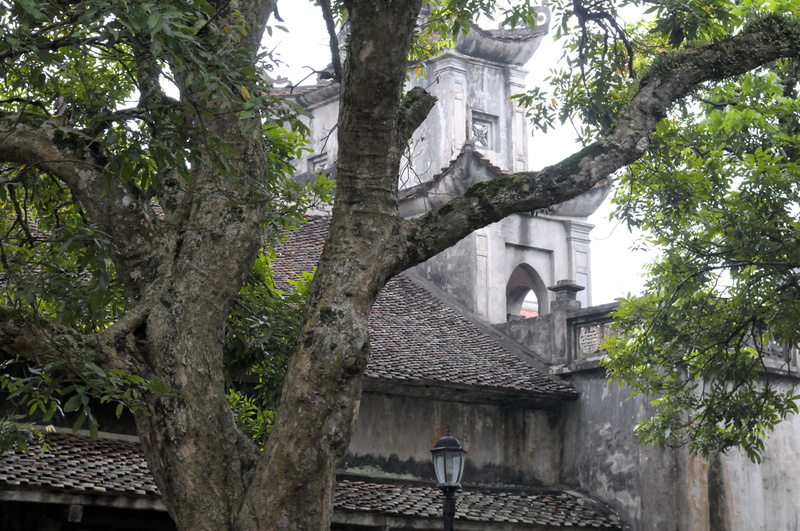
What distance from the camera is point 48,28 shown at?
6.04 metres

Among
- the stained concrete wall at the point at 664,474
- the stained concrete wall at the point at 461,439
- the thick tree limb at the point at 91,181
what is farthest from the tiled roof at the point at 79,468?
the stained concrete wall at the point at 664,474

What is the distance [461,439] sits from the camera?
52.0 feet

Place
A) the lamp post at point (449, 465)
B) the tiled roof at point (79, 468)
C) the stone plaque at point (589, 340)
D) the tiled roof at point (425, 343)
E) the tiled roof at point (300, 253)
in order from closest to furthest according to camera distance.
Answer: the lamp post at point (449, 465) → the tiled roof at point (79, 468) → the tiled roof at point (425, 343) → the tiled roof at point (300, 253) → the stone plaque at point (589, 340)

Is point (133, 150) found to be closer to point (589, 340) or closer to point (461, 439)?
point (461, 439)

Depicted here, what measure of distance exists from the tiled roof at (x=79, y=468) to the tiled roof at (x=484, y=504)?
7.75ft

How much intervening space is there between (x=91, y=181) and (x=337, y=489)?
7764 mm

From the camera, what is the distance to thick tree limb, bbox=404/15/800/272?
6.57 meters

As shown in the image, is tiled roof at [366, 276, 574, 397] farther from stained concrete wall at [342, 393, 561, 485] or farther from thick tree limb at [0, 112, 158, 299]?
thick tree limb at [0, 112, 158, 299]

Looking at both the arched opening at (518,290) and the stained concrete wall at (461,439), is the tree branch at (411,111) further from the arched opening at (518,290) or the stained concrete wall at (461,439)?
the arched opening at (518,290)

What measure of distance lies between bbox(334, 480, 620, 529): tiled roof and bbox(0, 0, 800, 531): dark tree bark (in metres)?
6.50

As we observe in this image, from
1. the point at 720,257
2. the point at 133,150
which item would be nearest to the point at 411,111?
the point at 133,150

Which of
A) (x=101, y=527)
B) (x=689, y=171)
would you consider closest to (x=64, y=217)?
(x=101, y=527)

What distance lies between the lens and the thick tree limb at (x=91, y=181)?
6.13m

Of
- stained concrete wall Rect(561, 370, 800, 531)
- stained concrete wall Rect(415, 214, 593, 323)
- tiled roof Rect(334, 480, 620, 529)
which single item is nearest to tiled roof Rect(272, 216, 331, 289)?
Answer: stained concrete wall Rect(415, 214, 593, 323)
